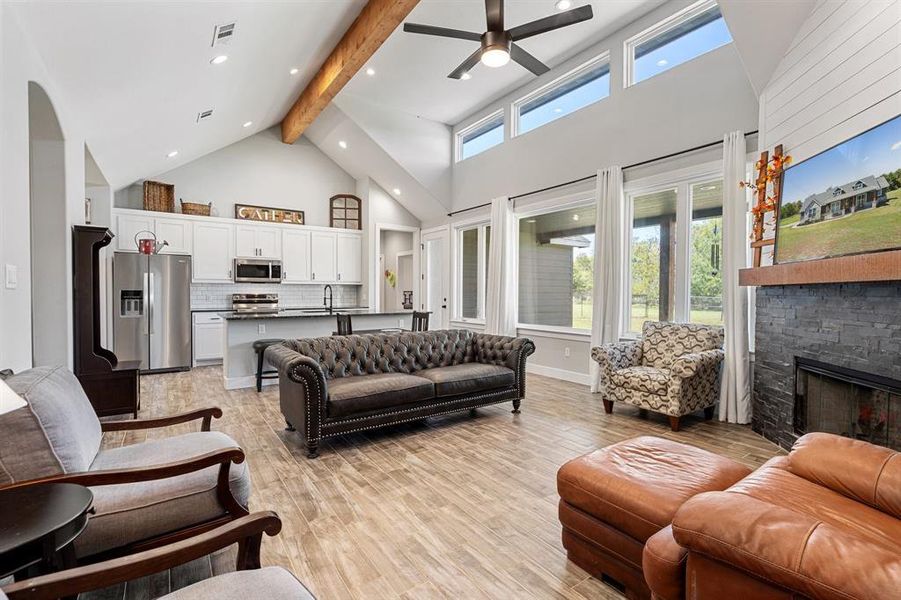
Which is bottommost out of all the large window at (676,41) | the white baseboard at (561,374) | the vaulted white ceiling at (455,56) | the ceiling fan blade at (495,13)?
the white baseboard at (561,374)

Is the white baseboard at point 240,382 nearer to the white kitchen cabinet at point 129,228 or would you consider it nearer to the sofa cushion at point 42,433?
the white kitchen cabinet at point 129,228

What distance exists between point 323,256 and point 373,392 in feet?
17.6

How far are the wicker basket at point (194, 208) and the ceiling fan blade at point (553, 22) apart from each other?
6.02 m

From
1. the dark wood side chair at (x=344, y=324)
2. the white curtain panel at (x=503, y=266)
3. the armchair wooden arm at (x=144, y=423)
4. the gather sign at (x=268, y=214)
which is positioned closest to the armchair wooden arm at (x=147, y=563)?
the armchair wooden arm at (x=144, y=423)

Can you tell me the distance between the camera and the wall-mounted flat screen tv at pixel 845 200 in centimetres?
237

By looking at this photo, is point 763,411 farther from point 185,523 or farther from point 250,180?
point 250,180

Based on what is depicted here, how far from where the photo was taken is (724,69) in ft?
13.7

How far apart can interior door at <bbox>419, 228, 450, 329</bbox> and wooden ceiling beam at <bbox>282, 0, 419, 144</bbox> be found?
2984 mm

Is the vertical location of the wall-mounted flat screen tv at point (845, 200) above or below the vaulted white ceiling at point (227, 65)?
below

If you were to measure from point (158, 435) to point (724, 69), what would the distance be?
6.04m

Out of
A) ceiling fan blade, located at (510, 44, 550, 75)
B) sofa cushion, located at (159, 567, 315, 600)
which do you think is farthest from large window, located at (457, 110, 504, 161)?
sofa cushion, located at (159, 567, 315, 600)

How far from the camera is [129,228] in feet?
21.7

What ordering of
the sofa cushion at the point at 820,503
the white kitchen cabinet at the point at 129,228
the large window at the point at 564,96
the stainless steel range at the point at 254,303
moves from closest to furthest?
the sofa cushion at the point at 820,503
the large window at the point at 564,96
the white kitchen cabinet at the point at 129,228
the stainless steel range at the point at 254,303

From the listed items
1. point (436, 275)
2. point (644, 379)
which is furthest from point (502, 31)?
point (436, 275)
